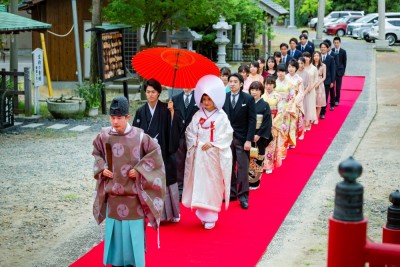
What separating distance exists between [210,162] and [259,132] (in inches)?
82.1

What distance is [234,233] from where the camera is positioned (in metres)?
8.61

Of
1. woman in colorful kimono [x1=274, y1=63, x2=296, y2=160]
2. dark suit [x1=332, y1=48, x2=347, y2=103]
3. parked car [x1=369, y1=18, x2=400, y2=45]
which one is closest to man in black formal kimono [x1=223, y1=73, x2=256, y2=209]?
woman in colorful kimono [x1=274, y1=63, x2=296, y2=160]

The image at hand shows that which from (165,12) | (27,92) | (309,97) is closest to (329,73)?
(309,97)

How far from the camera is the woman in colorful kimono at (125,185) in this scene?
6.81m

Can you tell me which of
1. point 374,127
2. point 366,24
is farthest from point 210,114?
point 366,24

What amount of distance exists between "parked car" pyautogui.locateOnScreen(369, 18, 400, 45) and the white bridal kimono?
34194 millimetres

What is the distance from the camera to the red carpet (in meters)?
7.64

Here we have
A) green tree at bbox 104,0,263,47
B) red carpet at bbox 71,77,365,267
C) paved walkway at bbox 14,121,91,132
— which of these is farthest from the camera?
green tree at bbox 104,0,263,47

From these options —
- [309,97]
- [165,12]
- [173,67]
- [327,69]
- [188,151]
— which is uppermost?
[165,12]

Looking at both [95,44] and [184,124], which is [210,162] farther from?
[95,44]

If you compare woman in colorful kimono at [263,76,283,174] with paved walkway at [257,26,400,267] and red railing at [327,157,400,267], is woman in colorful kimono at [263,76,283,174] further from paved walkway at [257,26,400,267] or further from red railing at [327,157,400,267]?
red railing at [327,157,400,267]

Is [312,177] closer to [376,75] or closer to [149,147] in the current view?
[149,147]

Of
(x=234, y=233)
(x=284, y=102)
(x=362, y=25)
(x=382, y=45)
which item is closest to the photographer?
(x=234, y=233)

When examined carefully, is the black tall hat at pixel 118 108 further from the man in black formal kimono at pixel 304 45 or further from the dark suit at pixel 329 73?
the man in black formal kimono at pixel 304 45
